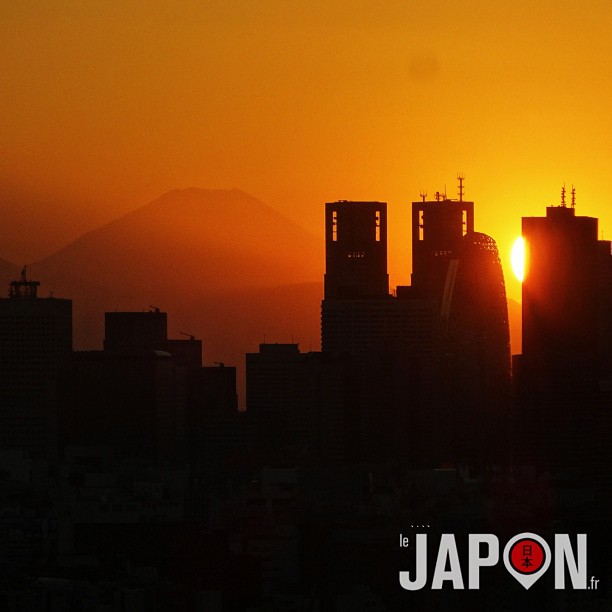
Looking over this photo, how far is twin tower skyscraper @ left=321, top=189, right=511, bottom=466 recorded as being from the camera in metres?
82.0

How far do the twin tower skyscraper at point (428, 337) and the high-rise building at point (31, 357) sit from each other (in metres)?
11.4

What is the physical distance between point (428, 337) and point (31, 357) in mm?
16448

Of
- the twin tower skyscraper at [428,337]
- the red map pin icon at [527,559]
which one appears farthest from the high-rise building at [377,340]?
the red map pin icon at [527,559]

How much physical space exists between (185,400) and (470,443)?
1416 cm

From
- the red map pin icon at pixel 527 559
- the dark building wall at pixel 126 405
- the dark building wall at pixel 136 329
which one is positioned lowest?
the red map pin icon at pixel 527 559

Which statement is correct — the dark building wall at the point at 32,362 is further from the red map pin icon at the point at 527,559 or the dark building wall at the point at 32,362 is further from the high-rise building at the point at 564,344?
the red map pin icon at the point at 527,559

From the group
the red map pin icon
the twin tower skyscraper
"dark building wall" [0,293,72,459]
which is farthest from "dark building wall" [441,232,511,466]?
the red map pin icon

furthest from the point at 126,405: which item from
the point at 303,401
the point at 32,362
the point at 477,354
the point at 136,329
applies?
the point at 477,354

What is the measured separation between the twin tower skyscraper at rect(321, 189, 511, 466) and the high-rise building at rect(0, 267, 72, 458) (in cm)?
1139

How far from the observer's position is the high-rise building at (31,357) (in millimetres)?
87062

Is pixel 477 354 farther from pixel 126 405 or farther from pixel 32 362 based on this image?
pixel 32 362

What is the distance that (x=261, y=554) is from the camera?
47.9 metres

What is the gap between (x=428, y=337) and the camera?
96188mm

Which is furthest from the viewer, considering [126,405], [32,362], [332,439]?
[32,362]
